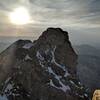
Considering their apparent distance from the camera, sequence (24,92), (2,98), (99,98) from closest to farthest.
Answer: (99,98)
(2,98)
(24,92)

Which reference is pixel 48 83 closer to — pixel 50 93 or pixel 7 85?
pixel 50 93

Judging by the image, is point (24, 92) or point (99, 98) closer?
point (99, 98)

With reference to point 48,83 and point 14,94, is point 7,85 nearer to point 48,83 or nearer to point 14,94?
point 14,94

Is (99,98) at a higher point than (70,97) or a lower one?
higher

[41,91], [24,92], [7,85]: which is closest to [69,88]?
[41,91]

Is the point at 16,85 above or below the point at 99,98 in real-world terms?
below

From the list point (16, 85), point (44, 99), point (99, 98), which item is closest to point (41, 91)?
point (44, 99)

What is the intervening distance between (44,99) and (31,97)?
1006cm

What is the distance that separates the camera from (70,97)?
192 m

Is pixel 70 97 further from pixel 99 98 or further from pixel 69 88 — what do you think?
pixel 99 98

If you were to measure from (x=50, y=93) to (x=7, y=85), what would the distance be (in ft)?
111

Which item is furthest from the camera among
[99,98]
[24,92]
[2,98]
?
[24,92]

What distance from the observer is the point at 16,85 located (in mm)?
199750

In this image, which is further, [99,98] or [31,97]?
[31,97]
